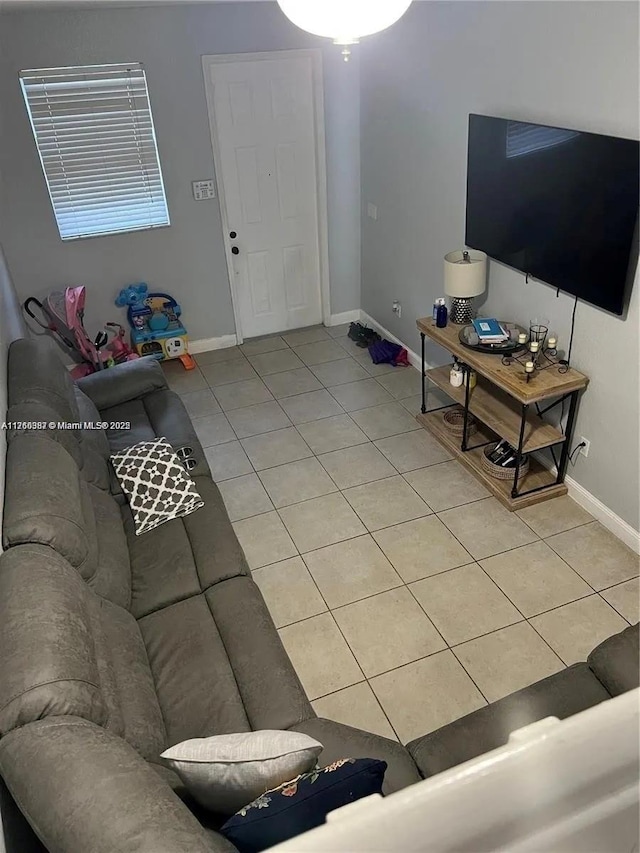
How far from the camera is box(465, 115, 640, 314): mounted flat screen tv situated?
2736mm

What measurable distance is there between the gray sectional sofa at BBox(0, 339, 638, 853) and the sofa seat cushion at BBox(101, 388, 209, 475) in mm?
196

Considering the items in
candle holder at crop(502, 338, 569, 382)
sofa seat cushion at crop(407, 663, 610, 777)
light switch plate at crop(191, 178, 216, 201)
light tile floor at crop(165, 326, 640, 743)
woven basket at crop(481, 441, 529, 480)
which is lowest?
light tile floor at crop(165, 326, 640, 743)

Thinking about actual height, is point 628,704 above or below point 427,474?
above

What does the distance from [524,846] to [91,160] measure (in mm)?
4896

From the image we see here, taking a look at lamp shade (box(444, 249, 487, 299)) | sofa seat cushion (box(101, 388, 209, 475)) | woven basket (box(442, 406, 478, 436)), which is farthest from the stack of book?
sofa seat cushion (box(101, 388, 209, 475))

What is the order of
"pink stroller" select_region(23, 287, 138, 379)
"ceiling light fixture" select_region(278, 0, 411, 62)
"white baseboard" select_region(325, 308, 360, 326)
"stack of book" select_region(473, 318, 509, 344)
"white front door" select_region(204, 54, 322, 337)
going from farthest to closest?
"white baseboard" select_region(325, 308, 360, 326), "white front door" select_region(204, 54, 322, 337), "pink stroller" select_region(23, 287, 138, 379), "stack of book" select_region(473, 318, 509, 344), "ceiling light fixture" select_region(278, 0, 411, 62)

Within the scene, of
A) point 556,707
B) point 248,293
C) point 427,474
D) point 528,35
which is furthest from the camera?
point 248,293

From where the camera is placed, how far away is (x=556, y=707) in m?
2.06

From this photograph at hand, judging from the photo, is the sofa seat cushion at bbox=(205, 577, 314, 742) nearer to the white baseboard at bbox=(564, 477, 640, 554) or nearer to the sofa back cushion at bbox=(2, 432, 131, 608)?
the sofa back cushion at bbox=(2, 432, 131, 608)

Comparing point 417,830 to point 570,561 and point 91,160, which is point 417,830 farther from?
point 91,160

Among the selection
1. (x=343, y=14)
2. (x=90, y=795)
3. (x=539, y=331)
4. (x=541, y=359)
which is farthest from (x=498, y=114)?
(x=90, y=795)

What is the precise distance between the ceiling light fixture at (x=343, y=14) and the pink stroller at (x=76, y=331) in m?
3.55

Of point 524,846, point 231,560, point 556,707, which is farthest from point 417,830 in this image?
point 231,560

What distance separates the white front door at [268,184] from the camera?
15.3 ft
